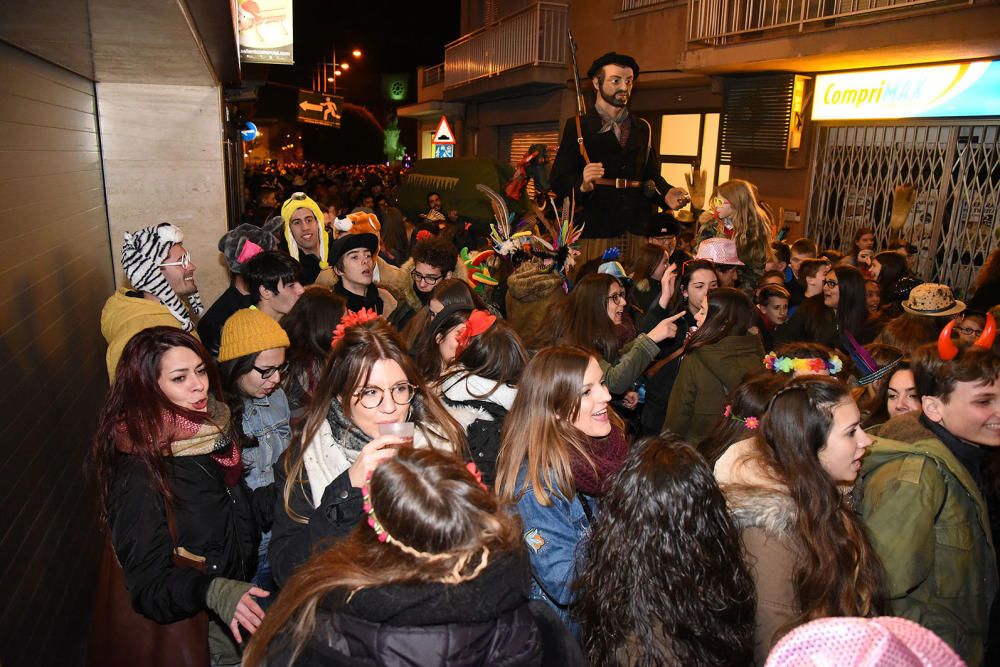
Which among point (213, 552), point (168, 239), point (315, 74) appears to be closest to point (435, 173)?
point (168, 239)

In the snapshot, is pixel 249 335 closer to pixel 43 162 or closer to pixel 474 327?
pixel 474 327

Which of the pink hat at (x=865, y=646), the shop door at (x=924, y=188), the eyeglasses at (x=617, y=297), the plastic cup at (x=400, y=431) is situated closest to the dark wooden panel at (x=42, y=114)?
the plastic cup at (x=400, y=431)

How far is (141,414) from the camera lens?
7.59ft

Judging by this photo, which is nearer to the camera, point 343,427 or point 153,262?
point 343,427

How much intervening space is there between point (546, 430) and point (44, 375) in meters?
3.19

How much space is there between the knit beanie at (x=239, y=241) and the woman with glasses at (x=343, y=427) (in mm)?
2720

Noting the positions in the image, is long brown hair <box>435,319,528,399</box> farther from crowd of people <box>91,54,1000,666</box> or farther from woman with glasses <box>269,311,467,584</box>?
woman with glasses <box>269,311,467,584</box>

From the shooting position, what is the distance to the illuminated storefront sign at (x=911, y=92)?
736cm

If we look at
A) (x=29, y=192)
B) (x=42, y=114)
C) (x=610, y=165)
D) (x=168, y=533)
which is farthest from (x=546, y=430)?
(x=42, y=114)

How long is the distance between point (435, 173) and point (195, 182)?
7.23 m

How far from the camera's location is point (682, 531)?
74.9 inches

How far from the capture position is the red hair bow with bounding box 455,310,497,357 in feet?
11.1

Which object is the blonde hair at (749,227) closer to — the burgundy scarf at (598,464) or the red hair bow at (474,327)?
the red hair bow at (474,327)

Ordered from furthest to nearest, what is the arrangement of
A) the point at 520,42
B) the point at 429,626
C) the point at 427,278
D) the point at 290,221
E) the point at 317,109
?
the point at 317,109
the point at 520,42
the point at 290,221
the point at 427,278
the point at 429,626
